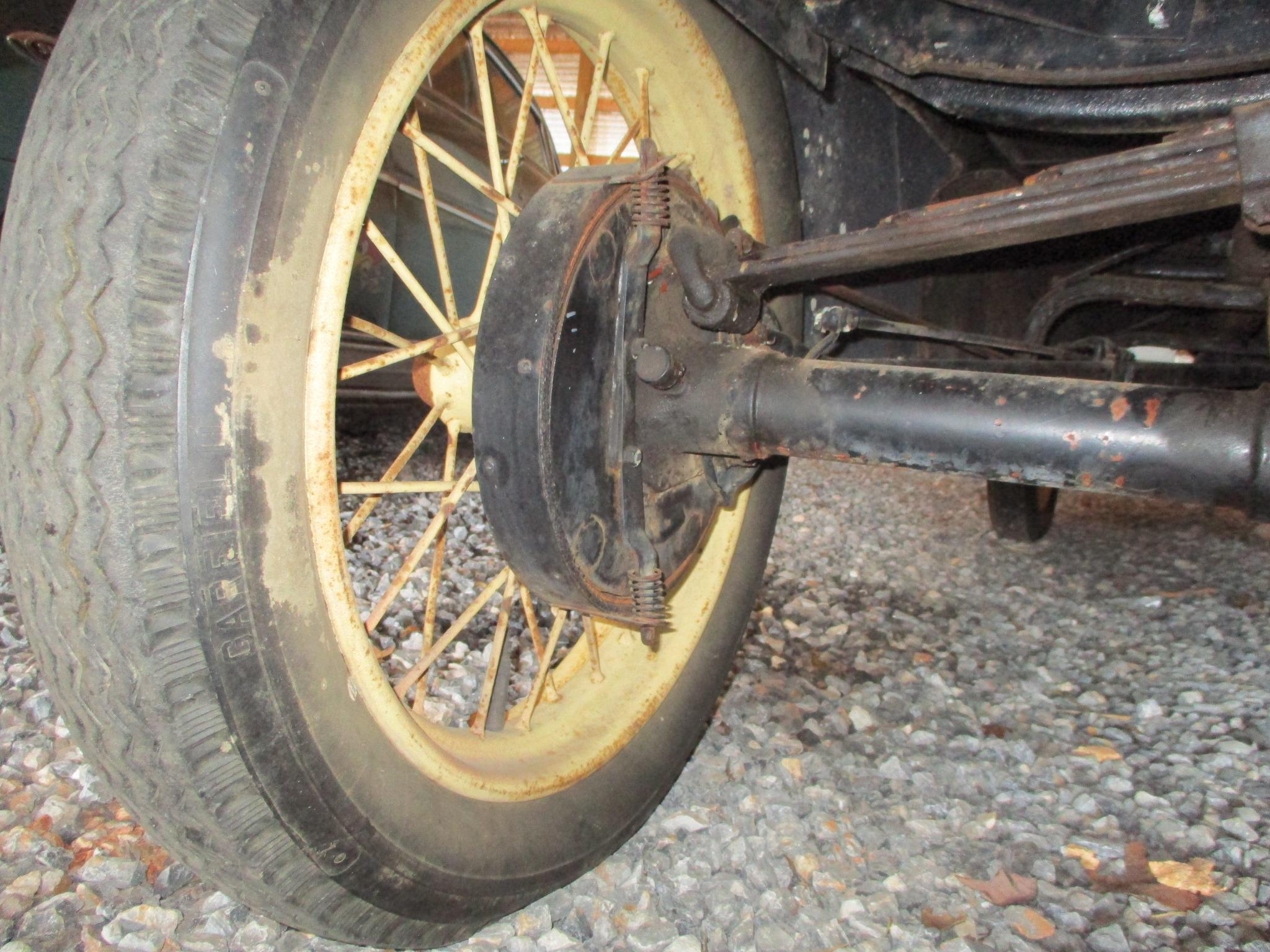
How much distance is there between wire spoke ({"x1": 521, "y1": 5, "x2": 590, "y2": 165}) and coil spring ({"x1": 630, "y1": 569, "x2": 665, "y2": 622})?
548mm

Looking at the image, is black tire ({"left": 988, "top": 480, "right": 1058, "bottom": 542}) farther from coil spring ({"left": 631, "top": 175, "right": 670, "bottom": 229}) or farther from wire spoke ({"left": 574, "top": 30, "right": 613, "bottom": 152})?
coil spring ({"left": 631, "top": 175, "right": 670, "bottom": 229})

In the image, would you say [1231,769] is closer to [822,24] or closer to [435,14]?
[822,24]

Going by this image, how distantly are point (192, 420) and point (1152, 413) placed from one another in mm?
826

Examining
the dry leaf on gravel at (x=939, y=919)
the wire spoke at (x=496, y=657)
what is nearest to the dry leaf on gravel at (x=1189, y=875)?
the dry leaf on gravel at (x=939, y=919)

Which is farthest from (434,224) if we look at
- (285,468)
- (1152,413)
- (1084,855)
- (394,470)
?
(1084,855)

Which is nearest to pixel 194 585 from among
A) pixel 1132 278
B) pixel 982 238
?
pixel 982 238

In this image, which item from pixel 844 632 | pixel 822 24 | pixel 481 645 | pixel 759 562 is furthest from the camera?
pixel 844 632

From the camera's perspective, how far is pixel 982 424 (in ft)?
2.76

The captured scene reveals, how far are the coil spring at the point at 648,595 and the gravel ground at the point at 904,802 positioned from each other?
16.3 inches

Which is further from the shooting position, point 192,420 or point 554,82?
point 554,82

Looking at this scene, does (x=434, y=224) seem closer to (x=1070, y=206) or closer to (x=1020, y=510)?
(x=1070, y=206)

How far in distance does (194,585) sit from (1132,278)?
187cm

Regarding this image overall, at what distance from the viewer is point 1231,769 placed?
139 cm

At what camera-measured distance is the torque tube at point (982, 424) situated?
741 mm
